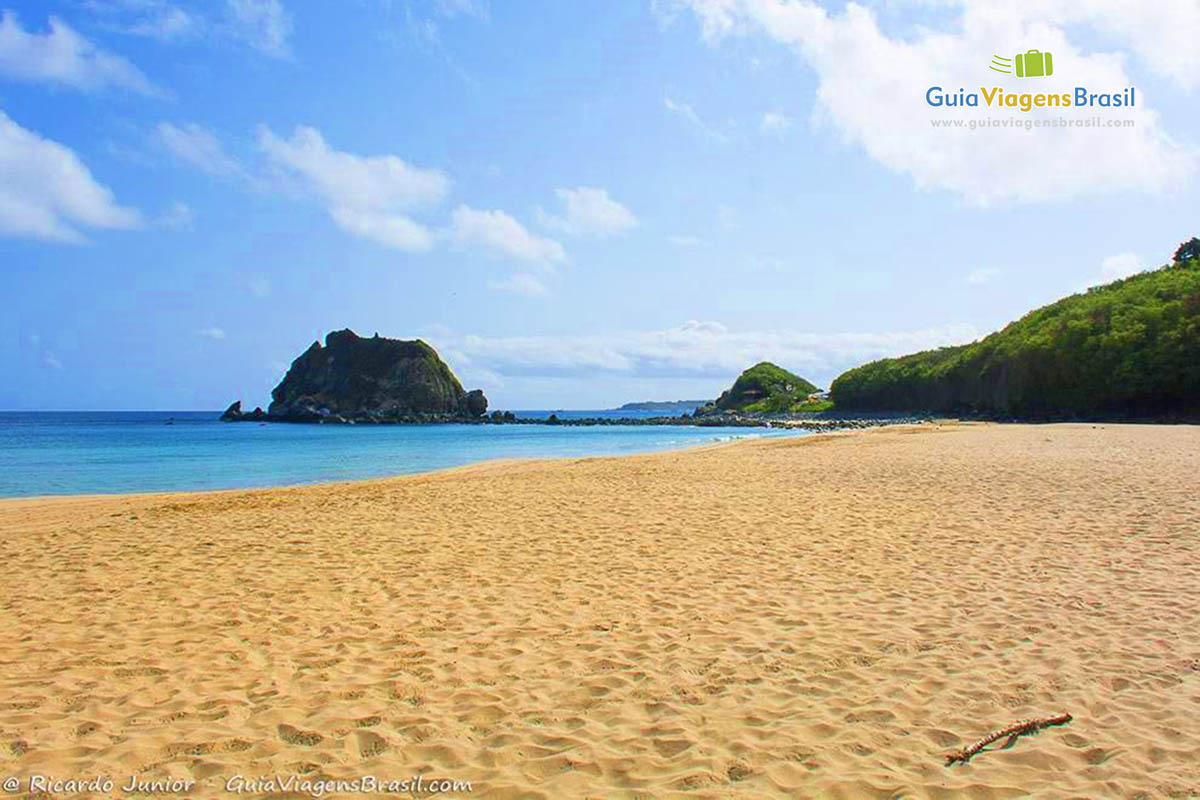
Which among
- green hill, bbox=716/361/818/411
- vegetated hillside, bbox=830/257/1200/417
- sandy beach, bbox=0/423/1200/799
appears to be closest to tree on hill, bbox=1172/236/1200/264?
vegetated hillside, bbox=830/257/1200/417

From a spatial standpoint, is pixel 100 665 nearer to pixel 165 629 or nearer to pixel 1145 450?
pixel 165 629

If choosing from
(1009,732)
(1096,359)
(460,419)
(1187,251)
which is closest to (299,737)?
(1009,732)

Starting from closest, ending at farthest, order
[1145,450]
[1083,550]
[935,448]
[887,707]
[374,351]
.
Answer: [887,707]
[1083,550]
[1145,450]
[935,448]
[374,351]

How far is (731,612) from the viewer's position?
23.6 ft

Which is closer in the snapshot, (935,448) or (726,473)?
(726,473)

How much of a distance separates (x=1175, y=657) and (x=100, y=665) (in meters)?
8.88

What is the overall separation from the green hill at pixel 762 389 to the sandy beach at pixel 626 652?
402 ft

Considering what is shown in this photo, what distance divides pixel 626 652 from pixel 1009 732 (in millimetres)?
2883

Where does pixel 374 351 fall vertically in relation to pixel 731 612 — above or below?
above

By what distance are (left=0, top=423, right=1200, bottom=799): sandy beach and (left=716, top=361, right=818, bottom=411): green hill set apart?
122517mm

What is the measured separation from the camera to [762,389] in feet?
475

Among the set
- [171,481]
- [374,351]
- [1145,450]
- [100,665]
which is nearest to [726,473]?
[1145,450]

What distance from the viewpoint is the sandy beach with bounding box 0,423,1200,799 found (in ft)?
13.8

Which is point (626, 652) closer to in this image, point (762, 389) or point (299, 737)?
point (299, 737)
